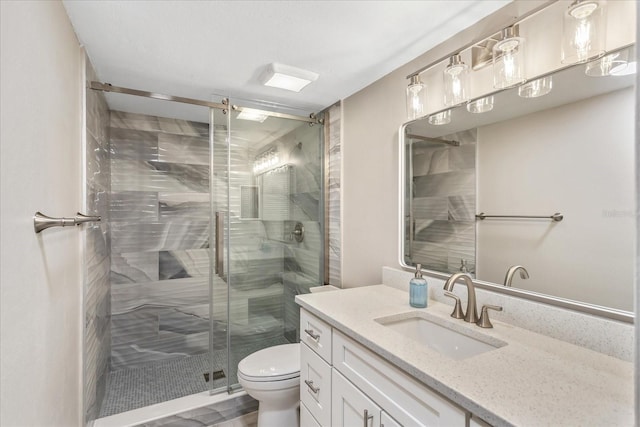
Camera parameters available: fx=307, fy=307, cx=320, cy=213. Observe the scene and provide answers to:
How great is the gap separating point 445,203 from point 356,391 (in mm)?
962

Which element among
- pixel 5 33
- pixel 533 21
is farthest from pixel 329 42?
pixel 5 33

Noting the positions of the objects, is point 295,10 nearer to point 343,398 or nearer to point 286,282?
point 343,398

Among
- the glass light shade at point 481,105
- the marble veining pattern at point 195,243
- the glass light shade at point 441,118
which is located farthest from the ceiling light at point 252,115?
the glass light shade at point 481,105

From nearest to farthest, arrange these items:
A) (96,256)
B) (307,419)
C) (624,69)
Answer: (624,69) → (307,419) → (96,256)

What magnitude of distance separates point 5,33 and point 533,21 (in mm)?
1693

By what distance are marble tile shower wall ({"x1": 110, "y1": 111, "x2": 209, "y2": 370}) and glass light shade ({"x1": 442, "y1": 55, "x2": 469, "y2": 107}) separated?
230 cm

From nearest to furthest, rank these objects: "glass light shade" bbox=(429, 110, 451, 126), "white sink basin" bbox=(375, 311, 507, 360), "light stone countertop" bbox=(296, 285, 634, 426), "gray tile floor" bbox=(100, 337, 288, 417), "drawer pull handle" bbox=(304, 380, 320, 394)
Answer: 1. "light stone countertop" bbox=(296, 285, 634, 426)
2. "white sink basin" bbox=(375, 311, 507, 360)
3. "drawer pull handle" bbox=(304, 380, 320, 394)
4. "glass light shade" bbox=(429, 110, 451, 126)
5. "gray tile floor" bbox=(100, 337, 288, 417)

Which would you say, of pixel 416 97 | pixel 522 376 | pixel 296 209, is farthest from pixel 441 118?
pixel 296 209

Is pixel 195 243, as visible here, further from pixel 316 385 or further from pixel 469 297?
pixel 469 297

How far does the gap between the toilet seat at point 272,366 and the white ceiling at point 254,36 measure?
1.78m

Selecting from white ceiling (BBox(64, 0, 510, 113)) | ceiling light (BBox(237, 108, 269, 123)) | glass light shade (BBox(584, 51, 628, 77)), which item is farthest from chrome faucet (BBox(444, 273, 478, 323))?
ceiling light (BBox(237, 108, 269, 123))

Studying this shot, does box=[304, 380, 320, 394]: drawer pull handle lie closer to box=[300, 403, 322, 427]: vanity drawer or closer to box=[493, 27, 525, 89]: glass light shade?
box=[300, 403, 322, 427]: vanity drawer

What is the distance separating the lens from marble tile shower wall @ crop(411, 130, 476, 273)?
143cm

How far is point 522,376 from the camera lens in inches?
32.3
